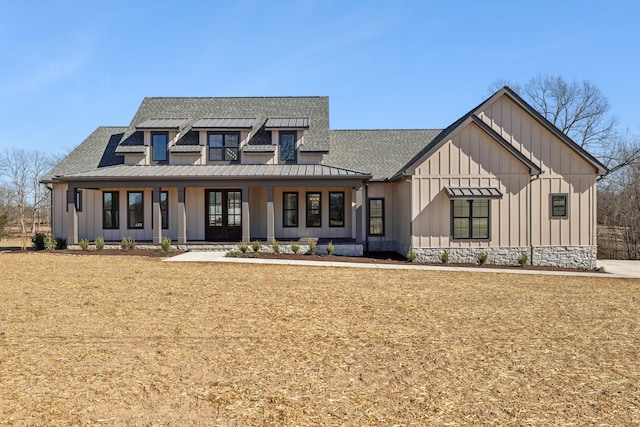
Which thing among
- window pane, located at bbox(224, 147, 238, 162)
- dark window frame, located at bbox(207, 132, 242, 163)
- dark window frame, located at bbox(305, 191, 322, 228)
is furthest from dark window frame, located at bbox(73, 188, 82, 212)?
dark window frame, located at bbox(305, 191, 322, 228)

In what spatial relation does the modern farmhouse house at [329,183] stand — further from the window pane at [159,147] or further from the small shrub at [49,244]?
the small shrub at [49,244]

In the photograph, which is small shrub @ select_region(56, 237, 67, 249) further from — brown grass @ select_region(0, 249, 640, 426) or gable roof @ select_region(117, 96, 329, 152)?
brown grass @ select_region(0, 249, 640, 426)

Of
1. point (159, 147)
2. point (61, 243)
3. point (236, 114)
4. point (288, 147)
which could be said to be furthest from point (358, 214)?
point (61, 243)

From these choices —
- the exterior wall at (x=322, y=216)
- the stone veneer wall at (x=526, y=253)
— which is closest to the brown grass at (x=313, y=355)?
the stone veneer wall at (x=526, y=253)

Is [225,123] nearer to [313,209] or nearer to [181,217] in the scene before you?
[181,217]

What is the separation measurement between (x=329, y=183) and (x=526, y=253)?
8.60 meters

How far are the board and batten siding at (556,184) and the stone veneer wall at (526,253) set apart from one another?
28 centimetres

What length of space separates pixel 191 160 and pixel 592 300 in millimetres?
17908

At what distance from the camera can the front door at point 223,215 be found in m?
21.4

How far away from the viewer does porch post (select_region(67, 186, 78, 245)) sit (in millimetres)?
19625

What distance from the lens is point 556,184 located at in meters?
17.7

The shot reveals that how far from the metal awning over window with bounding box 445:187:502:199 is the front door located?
10048 millimetres

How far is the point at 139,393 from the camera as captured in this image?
4.74m

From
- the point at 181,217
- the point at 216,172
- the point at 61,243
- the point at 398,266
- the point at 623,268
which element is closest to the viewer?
the point at 398,266
